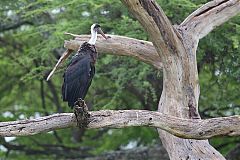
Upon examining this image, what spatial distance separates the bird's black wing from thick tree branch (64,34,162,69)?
547 mm

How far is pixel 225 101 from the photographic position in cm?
620

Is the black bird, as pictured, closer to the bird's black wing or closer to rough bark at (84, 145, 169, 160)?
the bird's black wing

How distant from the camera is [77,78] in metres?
4.12

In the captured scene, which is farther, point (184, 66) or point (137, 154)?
point (137, 154)

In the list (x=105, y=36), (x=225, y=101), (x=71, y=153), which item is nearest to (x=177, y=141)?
(x=105, y=36)

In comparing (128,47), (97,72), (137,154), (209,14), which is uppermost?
(209,14)

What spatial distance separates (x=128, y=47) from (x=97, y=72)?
1814mm

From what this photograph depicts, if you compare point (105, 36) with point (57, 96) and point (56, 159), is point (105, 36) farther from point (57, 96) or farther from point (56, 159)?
point (57, 96)

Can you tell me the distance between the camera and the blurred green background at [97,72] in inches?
219

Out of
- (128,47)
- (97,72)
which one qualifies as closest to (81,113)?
(128,47)

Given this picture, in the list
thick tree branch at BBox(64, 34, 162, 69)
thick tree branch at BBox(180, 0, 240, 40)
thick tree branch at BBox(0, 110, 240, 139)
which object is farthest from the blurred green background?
thick tree branch at BBox(0, 110, 240, 139)

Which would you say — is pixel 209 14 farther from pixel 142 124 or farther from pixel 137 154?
pixel 137 154

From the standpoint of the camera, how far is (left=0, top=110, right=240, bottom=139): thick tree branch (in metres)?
3.75

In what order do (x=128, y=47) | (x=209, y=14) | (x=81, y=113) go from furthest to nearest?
(x=128, y=47) < (x=209, y=14) < (x=81, y=113)
